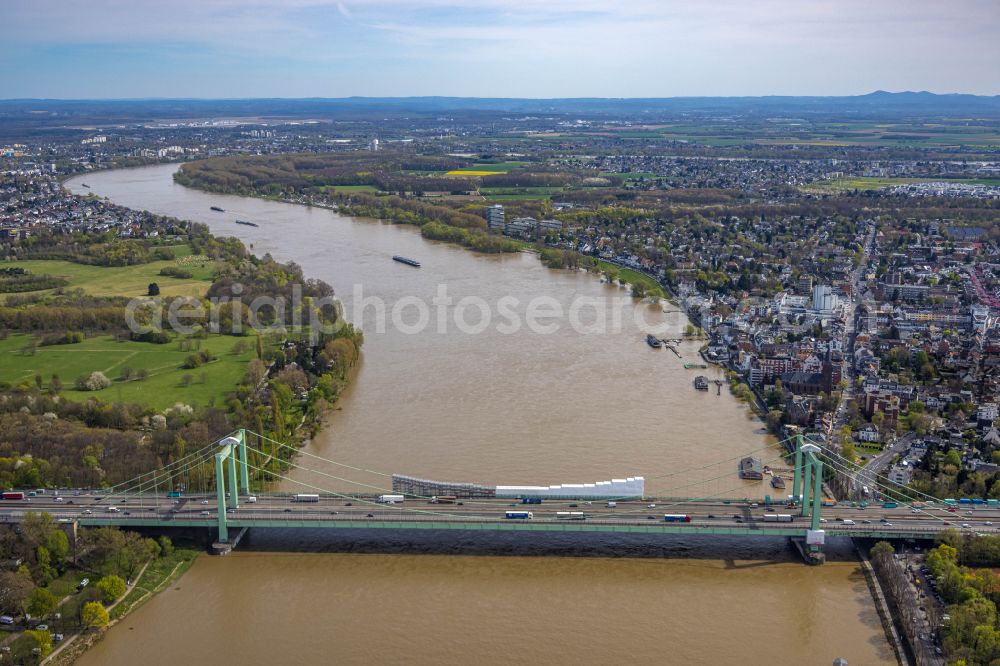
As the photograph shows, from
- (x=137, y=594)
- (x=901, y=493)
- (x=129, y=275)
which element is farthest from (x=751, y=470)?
(x=129, y=275)

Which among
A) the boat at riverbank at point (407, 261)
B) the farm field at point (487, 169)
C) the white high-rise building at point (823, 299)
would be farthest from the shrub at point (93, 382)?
the farm field at point (487, 169)

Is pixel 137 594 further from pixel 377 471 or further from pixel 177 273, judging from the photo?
pixel 177 273

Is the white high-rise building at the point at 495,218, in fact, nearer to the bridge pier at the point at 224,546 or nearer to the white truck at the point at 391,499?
the white truck at the point at 391,499

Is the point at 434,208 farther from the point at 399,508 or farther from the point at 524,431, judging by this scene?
the point at 399,508

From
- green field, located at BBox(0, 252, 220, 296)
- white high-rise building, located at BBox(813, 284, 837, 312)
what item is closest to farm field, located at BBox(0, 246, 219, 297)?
green field, located at BBox(0, 252, 220, 296)

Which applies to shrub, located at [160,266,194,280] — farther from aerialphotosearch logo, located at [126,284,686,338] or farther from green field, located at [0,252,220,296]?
aerialphotosearch logo, located at [126,284,686,338]

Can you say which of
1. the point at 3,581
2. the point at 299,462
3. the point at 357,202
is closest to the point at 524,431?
the point at 299,462

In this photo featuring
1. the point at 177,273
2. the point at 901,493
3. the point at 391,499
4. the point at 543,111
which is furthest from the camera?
the point at 543,111
